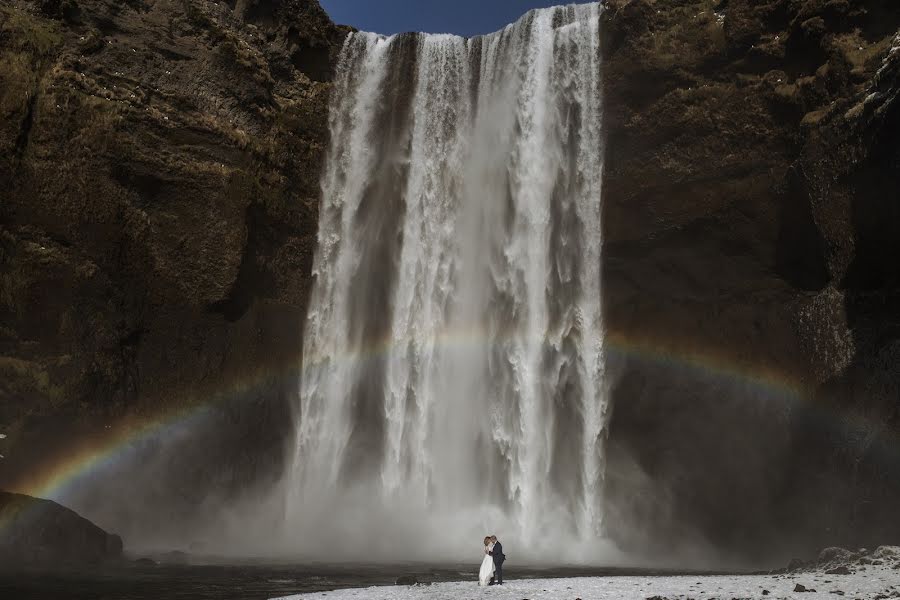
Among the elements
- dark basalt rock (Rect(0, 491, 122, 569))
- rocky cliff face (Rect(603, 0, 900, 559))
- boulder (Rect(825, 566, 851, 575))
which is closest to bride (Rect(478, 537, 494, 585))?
boulder (Rect(825, 566, 851, 575))

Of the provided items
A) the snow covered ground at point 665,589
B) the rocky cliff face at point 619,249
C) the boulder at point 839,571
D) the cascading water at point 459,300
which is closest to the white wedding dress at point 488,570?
the snow covered ground at point 665,589

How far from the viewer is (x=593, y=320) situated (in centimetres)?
3089

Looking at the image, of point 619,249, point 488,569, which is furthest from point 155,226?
point 488,569

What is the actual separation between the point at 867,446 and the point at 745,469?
5207 mm

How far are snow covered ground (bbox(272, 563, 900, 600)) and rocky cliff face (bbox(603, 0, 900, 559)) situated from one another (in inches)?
296

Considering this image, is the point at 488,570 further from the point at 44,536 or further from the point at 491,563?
the point at 44,536

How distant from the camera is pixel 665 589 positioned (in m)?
15.7

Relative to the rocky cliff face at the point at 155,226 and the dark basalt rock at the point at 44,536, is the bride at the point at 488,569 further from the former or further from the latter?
the rocky cliff face at the point at 155,226

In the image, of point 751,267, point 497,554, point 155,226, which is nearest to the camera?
point 497,554

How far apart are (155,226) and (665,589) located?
71.8 ft

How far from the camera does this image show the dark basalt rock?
2184cm

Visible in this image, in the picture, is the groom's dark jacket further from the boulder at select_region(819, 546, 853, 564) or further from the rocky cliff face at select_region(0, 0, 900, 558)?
the rocky cliff face at select_region(0, 0, 900, 558)

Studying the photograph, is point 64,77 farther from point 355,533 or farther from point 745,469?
point 745,469

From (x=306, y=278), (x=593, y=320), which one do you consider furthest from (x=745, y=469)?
(x=306, y=278)
